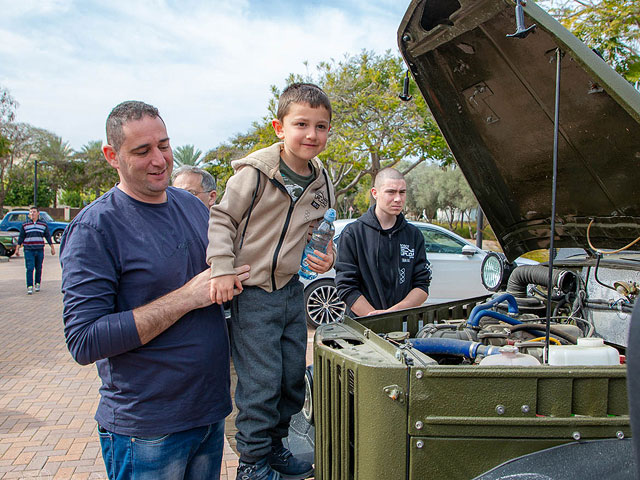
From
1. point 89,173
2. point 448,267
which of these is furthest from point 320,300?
point 89,173

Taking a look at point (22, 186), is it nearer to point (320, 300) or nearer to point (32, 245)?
point (32, 245)

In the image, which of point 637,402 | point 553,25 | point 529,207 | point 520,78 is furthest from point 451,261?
point 637,402

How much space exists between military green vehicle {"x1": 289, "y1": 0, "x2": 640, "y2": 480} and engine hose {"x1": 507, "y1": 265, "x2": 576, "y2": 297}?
0.03 feet

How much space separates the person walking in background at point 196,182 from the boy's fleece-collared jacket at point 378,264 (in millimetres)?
2098

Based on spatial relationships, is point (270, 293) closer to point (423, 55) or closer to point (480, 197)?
point (423, 55)

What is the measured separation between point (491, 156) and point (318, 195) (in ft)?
3.83

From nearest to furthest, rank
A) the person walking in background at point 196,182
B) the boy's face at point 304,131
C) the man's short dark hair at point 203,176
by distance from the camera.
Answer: the boy's face at point 304,131, the person walking in background at point 196,182, the man's short dark hair at point 203,176

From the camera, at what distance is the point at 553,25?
179 centimetres

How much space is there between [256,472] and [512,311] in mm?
1677

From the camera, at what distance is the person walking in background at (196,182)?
5.53 m

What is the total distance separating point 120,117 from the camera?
6.61 feet

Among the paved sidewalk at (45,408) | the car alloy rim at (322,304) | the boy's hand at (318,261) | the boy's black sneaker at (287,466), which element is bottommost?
the paved sidewalk at (45,408)

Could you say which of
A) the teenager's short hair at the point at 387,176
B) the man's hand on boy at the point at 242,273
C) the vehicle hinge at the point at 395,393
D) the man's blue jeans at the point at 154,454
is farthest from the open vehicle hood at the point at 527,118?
the man's blue jeans at the point at 154,454

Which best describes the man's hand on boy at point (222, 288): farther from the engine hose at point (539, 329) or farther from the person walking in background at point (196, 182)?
the person walking in background at point (196, 182)
